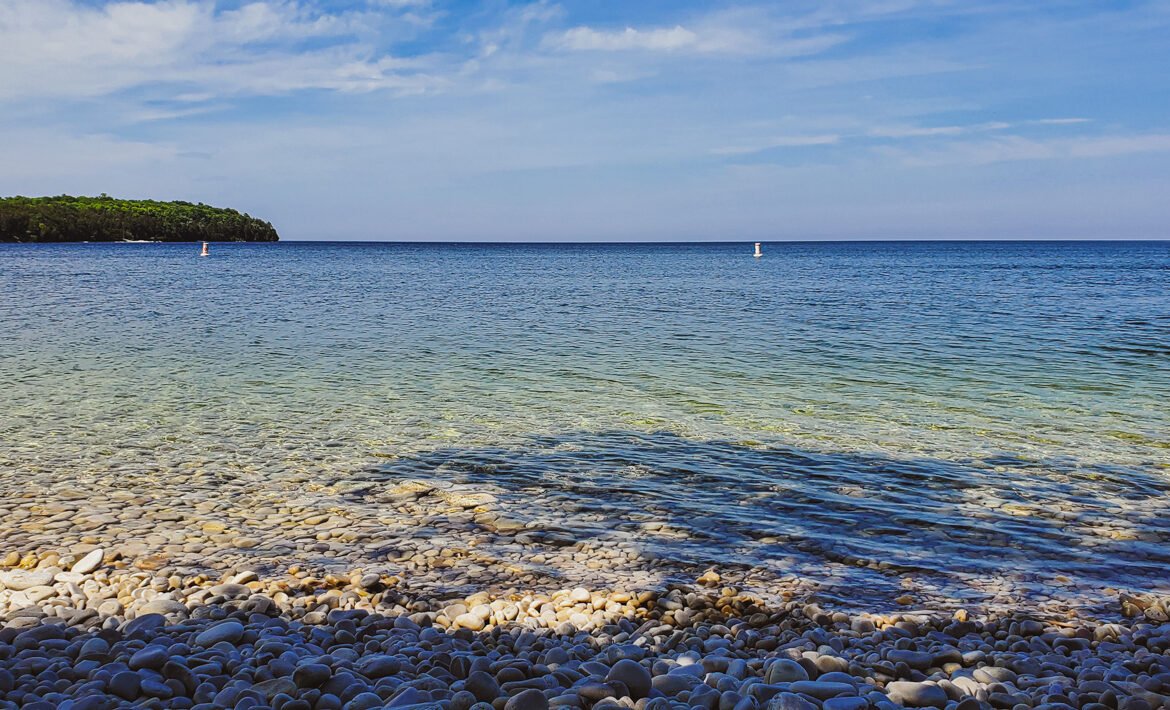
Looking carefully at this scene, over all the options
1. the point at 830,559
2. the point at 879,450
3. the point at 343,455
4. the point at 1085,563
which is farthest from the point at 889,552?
the point at 343,455

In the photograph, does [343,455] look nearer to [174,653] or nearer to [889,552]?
[174,653]

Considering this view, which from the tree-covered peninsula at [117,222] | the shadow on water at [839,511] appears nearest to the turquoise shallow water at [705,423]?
the shadow on water at [839,511]

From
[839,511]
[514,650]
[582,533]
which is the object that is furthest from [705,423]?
[514,650]

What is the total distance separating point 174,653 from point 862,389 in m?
12.7

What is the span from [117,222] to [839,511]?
16623 cm

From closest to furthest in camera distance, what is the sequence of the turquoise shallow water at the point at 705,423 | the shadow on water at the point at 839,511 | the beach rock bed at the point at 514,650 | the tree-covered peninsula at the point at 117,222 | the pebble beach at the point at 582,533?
the beach rock bed at the point at 514,650 < the pebble beach at the point at 582,533 < the shadow on water at the point at 839,511 < the turquoise shallow water at the point at 705,423 < the tree-covered peninsula at the point at 117,222

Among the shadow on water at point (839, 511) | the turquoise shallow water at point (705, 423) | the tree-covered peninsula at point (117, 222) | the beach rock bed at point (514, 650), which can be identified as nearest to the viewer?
the beach rock bed at point (514, 650)

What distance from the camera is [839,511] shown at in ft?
27.7

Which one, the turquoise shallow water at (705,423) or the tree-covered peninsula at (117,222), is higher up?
the tree-covered peninsula at (117,222)

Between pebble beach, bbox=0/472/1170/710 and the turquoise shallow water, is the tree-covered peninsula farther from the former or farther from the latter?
pebble beach, bbox=0/472/1170/710

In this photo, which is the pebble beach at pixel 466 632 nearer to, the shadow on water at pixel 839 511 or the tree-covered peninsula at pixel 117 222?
the shadow on water at pixel 839 511

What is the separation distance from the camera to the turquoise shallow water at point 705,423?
784 cm

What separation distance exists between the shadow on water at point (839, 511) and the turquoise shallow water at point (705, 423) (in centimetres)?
4

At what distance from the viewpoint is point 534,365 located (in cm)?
1819
